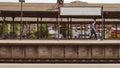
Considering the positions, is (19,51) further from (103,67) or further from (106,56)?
(103,67)

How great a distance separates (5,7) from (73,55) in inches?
481

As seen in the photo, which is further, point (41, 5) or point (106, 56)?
point (41, 5)

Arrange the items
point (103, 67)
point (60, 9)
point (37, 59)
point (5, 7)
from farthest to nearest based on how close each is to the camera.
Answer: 1. point (5, 7)
2. point (60, 9)
3. point (37, 59)
4. point (103, 67)

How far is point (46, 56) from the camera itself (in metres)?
23.7

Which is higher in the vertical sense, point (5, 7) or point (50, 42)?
point (5, 7)

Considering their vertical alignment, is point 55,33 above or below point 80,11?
below

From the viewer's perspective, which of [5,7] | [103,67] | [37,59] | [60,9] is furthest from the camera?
[5,7]

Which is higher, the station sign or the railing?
the station sign

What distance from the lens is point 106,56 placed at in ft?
77.6

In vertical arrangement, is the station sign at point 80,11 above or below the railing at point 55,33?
above

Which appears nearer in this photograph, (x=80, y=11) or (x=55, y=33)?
(x=80, y=11)

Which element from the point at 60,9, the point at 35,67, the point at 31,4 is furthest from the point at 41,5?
the point at 35,67

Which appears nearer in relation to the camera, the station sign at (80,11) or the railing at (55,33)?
the station sign at (80,11)

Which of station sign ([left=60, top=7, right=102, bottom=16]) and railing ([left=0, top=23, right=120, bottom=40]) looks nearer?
station sign ([left=60, top=7, right=102, bottom=16])
